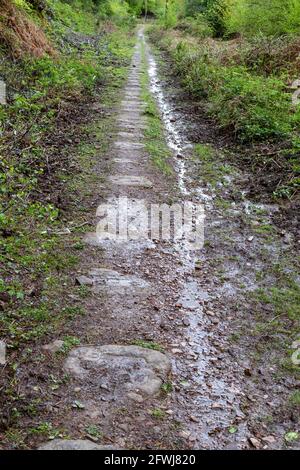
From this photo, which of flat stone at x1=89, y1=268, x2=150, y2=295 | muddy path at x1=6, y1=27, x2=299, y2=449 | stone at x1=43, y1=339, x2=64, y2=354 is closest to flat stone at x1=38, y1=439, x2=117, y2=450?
muddy path at x1=6, y1=27, x2=299, y2=449

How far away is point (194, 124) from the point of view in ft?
30.6

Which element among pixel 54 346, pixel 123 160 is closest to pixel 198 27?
pixel 123 160

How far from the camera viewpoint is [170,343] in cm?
356

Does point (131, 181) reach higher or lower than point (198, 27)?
lower

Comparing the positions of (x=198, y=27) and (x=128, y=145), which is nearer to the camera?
(x=128, y=145)

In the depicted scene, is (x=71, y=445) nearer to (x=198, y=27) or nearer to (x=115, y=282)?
(x=115, y=282)

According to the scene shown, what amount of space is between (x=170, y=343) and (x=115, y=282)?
901mm

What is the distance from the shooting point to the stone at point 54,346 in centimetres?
328

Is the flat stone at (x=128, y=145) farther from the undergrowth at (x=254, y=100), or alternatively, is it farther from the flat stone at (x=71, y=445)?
the flat stone at (x=71, y=445)

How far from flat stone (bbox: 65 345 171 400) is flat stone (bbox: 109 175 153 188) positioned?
3.21 m

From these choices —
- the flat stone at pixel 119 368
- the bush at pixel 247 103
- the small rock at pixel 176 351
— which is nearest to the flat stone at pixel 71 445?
the flat stone at pixel 119 368

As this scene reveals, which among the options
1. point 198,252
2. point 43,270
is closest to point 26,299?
point 43,270

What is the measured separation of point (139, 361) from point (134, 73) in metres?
12.9

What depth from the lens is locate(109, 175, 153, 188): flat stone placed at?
629 cm
